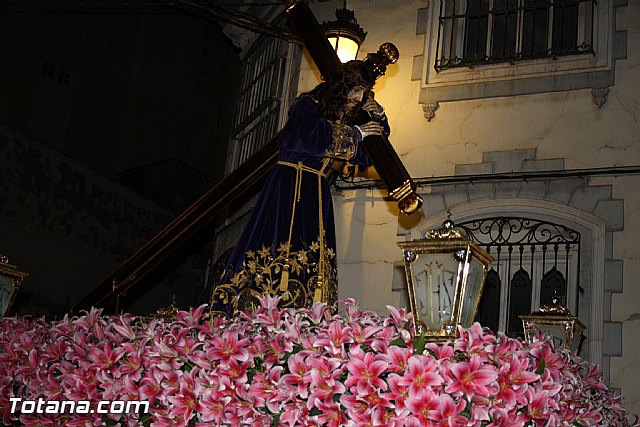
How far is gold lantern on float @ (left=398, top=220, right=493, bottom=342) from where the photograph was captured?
3.31 metres

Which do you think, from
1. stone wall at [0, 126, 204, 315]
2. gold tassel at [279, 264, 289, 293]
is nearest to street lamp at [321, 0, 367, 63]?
gold tassel at [279, 264, 289, 293]

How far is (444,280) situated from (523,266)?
155 inches

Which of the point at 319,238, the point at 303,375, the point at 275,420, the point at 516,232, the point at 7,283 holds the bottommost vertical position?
the point at 275,420

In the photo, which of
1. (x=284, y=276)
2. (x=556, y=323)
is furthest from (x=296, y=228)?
(x=556, y=323)

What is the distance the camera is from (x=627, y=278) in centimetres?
650

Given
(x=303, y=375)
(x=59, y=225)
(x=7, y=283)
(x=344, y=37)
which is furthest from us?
(x=59, y=225)

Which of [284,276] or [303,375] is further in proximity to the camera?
[284,276]

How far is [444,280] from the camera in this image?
3.36 metres

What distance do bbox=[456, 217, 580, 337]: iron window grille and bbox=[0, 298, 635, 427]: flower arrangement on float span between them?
3535mm

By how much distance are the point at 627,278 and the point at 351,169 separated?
2509 mm

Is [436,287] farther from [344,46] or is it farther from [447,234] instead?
[344,46]

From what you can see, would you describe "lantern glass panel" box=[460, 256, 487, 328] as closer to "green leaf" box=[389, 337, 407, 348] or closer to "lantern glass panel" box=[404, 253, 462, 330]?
"lantern glass panel" box=[404, 253, 462, 330]

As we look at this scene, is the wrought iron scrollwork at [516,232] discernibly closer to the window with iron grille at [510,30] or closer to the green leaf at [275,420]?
the window with iron grille at [510,30]

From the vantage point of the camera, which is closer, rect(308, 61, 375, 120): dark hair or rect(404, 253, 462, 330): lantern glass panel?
rect(404, 253, 462, 330): lantern glass panel
